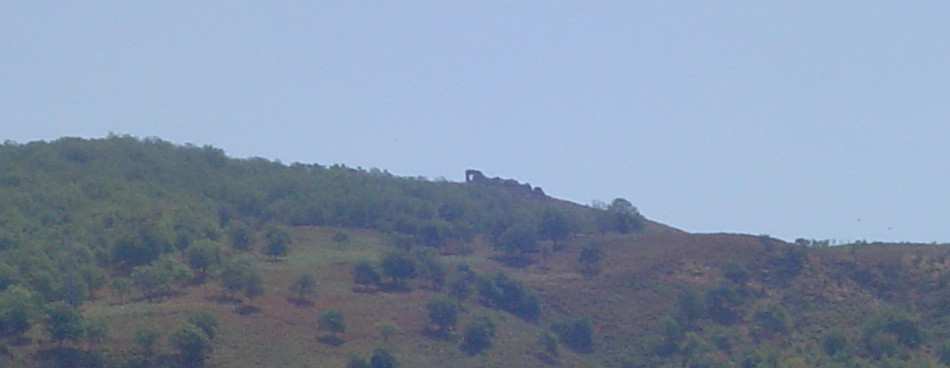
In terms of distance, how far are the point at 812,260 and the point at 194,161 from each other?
4500cm

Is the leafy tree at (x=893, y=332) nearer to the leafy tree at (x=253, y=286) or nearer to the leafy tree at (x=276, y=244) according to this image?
Answer: the leafy tree at (x=253, y=286)

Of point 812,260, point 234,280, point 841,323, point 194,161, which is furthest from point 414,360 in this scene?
point 194,161

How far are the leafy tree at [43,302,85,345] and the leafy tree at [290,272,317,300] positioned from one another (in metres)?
13.4

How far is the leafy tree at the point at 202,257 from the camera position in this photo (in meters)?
61.0

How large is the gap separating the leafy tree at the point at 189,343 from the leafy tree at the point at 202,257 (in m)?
9.98

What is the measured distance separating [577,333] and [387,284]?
422 inches

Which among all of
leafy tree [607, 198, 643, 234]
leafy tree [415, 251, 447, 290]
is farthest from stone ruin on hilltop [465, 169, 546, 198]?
leafy tree [415, 251, 447, 290]

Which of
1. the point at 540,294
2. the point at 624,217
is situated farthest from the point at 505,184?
the point at 540,294

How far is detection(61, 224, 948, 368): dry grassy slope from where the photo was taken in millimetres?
54719

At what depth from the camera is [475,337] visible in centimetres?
5944

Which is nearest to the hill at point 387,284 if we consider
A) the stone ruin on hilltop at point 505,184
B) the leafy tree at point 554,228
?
the leafy tree at point 554,228

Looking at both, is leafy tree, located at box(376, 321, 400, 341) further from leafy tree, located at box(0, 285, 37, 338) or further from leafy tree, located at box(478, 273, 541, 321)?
leafy tree, located at box(0, 285, 37, 338)

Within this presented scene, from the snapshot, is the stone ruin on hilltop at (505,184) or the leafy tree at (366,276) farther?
the stone ruin on hilltop at (505,184)

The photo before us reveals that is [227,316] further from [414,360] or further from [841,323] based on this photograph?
[841,323]
